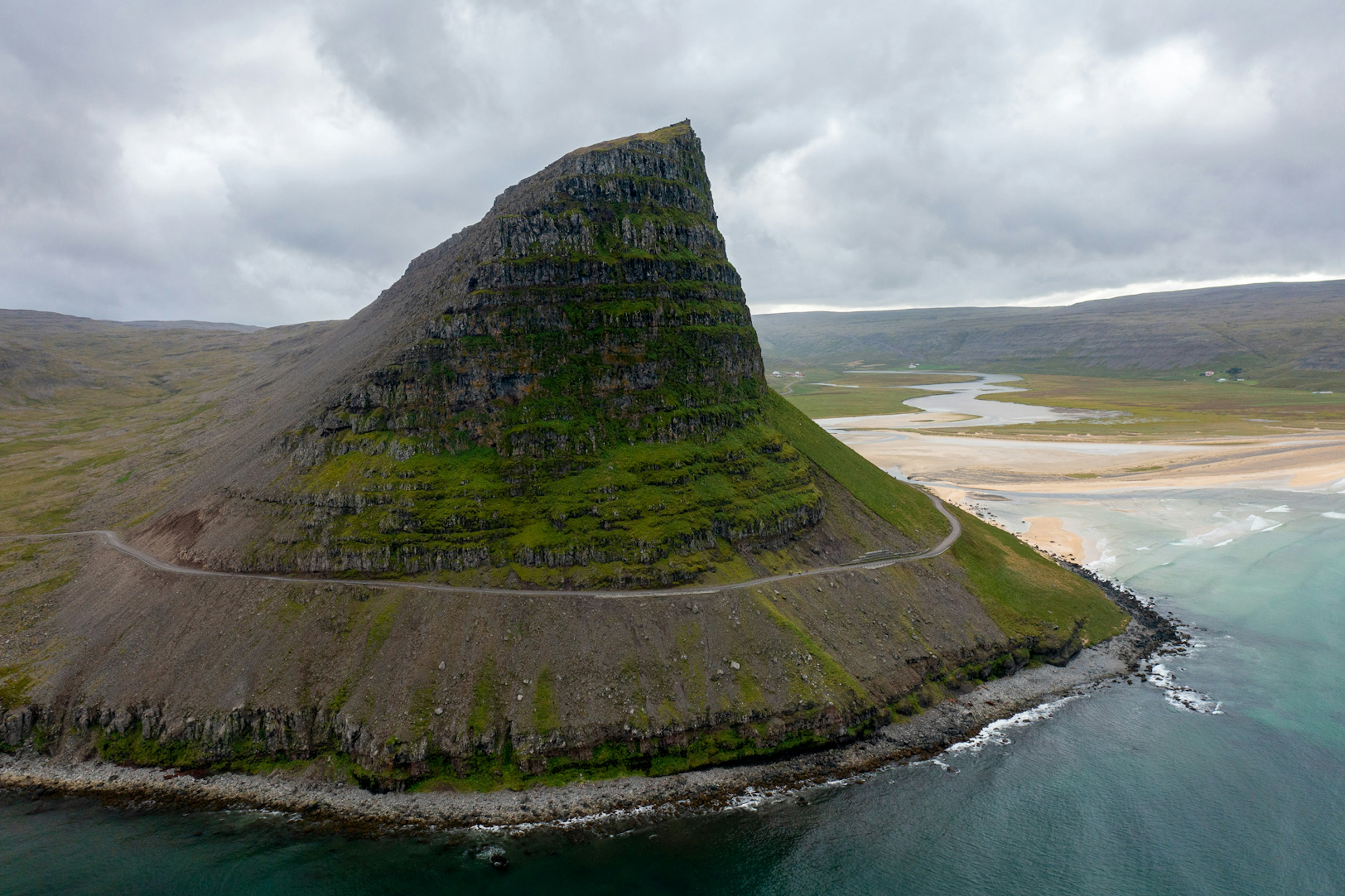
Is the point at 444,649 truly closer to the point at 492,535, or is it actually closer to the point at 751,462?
the point at 492,535

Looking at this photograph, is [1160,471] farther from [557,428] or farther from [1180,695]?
[557,428]

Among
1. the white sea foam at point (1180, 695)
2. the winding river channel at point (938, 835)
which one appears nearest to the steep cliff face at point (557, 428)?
the winding river channel at point (938, 835)

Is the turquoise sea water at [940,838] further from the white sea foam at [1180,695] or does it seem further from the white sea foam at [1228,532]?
the white sea foam at [1228,532]

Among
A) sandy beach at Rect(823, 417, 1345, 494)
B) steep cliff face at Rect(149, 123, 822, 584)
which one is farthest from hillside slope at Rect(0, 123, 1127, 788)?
sandy beach at Rect(823, 417, 1345, 494)

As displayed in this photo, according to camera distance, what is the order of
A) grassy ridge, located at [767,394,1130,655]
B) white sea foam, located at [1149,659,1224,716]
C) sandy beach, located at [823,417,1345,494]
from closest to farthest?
white sea foam, located at [1149,659,1224,716]
grassy ridge, located at [767,394,1130,655]
sandy beach, located at [823,417,1345,494]

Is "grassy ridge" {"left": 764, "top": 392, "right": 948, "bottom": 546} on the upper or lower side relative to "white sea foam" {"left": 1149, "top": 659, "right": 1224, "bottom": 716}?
upper

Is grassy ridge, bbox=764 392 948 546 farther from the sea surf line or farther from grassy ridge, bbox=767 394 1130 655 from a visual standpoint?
the sea surf line
